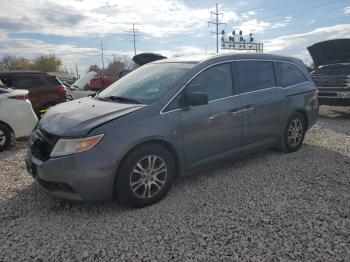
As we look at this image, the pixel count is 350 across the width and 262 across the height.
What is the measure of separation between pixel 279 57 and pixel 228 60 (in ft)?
4.52

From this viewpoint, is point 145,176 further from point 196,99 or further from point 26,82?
point 26,82

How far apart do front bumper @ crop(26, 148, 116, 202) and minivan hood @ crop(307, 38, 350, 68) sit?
9.06 m

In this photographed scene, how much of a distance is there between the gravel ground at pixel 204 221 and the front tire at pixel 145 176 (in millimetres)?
153

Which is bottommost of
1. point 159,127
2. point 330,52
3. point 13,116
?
point 13,116

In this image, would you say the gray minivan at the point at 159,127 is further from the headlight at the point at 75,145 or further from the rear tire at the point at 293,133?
the rear tire at the point at 293,133

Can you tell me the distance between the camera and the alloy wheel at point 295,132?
5473 mm

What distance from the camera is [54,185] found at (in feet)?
11.1

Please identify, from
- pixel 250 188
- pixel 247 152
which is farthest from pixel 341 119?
pixel 250 188

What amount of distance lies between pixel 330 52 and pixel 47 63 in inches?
3704

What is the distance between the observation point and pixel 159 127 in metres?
3.62

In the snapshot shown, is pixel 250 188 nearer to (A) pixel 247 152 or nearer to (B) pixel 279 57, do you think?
(A) pixel 247 152

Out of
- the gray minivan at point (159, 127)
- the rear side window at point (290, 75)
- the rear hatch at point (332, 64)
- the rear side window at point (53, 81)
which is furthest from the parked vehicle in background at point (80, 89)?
the rear side window at point (290, 75)

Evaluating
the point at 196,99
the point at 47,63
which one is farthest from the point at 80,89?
the point at 47,63

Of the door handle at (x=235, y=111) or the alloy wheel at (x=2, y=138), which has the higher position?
the door handle at (x=235, y=111)
